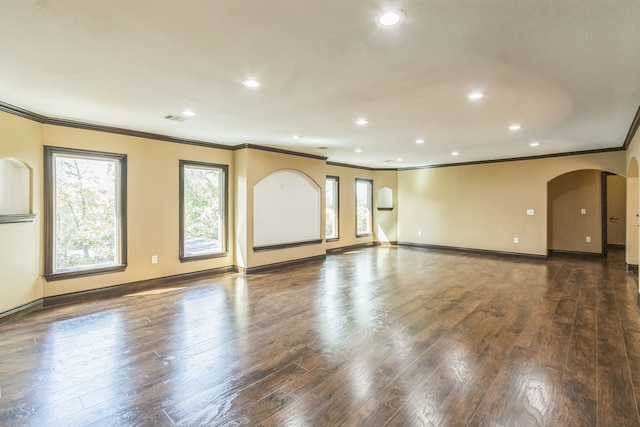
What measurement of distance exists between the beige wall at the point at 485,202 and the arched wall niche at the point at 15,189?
8.52 m

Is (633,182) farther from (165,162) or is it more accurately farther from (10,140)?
(10,140)

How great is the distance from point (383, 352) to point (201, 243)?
4228 millimetres

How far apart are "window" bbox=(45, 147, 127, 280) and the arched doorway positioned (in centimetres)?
941

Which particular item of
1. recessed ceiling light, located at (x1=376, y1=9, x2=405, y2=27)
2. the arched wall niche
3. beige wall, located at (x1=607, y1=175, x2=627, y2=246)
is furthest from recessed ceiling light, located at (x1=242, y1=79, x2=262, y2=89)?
beige wall, located at (x1=607, y1=175, x2=627, y2=246)

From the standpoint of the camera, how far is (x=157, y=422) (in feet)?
6.33

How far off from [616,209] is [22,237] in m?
12.8

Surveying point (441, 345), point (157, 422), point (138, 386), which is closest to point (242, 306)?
A: point (138, 386)

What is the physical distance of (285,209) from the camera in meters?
6.84

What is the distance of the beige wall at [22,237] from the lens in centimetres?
363

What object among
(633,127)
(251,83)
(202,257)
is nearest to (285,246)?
(202,257)

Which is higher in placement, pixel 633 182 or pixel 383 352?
pixel 633 182

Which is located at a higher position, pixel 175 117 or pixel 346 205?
pixel 175 117

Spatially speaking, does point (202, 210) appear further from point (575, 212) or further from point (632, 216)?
point (575, 212)

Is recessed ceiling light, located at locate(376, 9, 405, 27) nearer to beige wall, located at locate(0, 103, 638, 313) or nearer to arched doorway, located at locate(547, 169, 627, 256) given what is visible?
beige wall, located at locate(0, 103, 638, 313)
